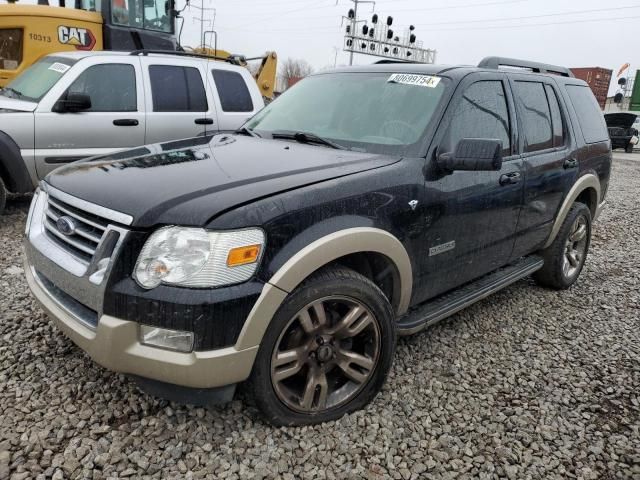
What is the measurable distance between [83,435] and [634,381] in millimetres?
3191

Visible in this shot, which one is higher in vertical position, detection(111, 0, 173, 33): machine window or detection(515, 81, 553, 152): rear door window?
detection(111, 0, 173, 33): machine window

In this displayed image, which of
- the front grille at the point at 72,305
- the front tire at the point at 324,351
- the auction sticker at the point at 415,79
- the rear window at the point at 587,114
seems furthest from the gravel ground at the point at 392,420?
the rear window at the point at 587,114

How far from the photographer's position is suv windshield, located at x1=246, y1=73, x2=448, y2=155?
2994 mm

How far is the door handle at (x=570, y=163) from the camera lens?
406 cm

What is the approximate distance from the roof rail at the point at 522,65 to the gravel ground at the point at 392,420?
Result: 1936 mm

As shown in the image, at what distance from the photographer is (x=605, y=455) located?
2.51 m

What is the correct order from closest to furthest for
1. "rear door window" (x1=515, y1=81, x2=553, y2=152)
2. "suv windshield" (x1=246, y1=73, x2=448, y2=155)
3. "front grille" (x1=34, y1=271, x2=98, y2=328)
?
"front grille" (x1=34, y1=271, x2=98, y2=328)
"suv windshield" (x1=246, y1=73, x2=448, y2=155)
"rear door window" (x1=515, y1=81, x2=553, y2=152)

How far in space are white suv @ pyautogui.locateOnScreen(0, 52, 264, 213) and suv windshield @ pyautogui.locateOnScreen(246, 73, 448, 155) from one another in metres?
1.95

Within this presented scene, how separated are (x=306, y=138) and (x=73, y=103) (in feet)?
11.9

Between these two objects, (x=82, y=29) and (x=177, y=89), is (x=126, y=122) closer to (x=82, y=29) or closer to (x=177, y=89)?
(x=177, y=89)

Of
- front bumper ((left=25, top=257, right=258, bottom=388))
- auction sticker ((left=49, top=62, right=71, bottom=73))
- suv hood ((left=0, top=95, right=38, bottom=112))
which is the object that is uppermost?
auction sticker ((left=49, top=62, right=71, bottom=73))

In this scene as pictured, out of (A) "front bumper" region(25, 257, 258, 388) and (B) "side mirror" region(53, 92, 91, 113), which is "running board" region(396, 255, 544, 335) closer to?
(A) "front bumper" region(25, 257, 258, 388)

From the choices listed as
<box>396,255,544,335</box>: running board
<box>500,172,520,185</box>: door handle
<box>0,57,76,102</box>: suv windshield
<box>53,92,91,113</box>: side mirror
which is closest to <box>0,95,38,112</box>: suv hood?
<box>0,57,76,102</box>: suv windshield

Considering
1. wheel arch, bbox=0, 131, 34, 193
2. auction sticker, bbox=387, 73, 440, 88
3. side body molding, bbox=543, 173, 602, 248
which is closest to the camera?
auction sticker, bbox=387, 73, 440, 88
